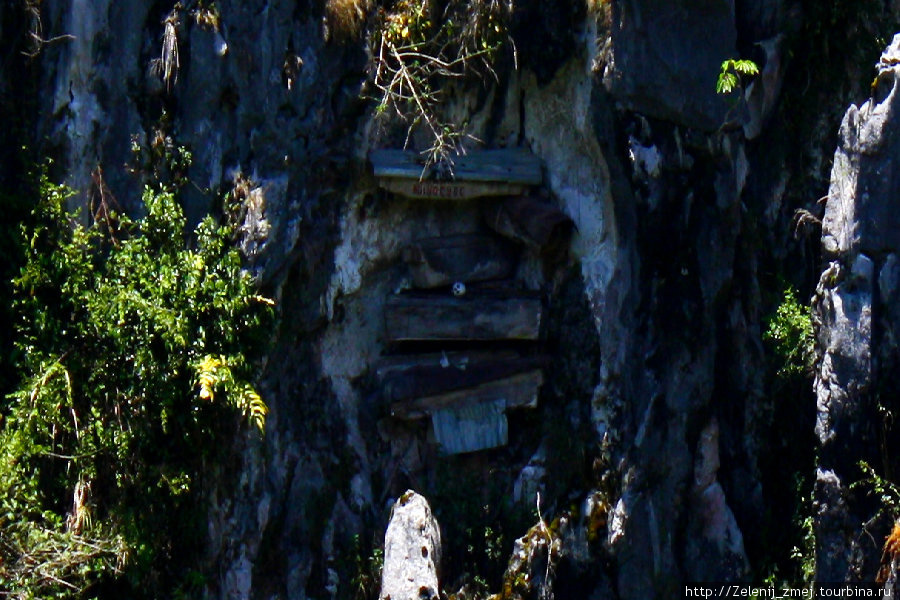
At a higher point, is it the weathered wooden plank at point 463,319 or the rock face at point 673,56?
the rock face at point 673,56

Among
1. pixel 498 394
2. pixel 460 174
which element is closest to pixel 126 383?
pixel 498 394

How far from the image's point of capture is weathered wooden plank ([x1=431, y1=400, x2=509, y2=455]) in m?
8.14

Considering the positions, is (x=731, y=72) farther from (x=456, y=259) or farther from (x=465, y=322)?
(x=465, y=322)

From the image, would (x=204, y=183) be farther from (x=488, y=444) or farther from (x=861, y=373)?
(x=861, y=373)

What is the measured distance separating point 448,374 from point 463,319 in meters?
0.37

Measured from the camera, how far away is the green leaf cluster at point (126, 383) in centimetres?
746

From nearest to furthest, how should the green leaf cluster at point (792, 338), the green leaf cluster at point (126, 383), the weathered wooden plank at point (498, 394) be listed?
1. the green leaf cluster at point (126, 383)
2. the weathered wooden plank at point (498, 394)
3. the green leaf cluster at point (792, 338)

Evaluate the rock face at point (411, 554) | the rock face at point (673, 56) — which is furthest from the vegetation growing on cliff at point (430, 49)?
the rock face at point (411, 554)

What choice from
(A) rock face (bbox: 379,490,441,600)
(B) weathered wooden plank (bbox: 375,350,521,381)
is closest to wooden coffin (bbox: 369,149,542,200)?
(B) weathered wooden plank (bbox: 375,350,521,381)

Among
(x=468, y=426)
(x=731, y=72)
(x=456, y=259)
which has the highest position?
(x=731, y=72)

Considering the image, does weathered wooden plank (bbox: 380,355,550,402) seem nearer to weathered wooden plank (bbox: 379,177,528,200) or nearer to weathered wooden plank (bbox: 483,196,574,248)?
weathered wooden plank (bbox: 483,196,574,248)

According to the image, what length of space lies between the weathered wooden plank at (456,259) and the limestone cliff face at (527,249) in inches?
5.4

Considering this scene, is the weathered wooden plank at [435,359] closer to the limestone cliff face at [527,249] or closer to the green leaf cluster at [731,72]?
the limestone cliff face at [527,249]

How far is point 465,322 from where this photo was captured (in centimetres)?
818
